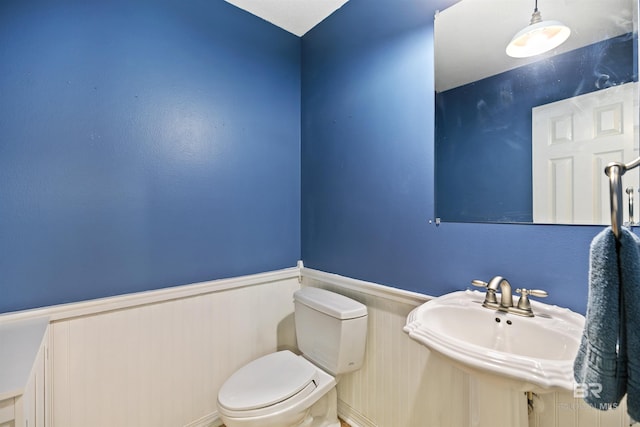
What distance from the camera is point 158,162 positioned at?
4.36ft

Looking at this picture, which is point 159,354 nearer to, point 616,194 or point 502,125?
point 616,194

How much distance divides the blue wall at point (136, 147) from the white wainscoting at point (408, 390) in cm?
73

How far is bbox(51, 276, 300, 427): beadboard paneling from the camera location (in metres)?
1.12

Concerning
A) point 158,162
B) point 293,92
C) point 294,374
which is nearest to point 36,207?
point 158,162

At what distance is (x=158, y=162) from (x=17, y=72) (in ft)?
1.81

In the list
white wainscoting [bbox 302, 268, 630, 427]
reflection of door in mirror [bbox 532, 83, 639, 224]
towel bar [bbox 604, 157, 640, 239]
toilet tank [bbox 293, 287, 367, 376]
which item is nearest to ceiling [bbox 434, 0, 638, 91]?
reflection of door in mirror [bbox 532, 83, 639, 224]

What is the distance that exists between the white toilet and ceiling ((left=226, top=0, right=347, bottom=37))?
1.68m

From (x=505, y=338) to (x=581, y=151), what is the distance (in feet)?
2.13

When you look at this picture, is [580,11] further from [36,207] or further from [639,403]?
[36,207]

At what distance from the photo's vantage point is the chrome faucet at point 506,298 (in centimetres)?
86

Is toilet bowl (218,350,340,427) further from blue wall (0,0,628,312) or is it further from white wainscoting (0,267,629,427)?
blue wall (0,0,628,312)

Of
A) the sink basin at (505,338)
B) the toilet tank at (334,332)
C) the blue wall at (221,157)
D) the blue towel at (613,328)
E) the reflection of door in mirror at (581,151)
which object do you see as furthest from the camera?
the toilet tank at (334,332)

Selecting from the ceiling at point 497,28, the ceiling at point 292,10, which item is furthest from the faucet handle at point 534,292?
the ceiling at point 292,10

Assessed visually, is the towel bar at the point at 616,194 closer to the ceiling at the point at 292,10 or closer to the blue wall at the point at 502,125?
the blue wall at the point at 502,125
